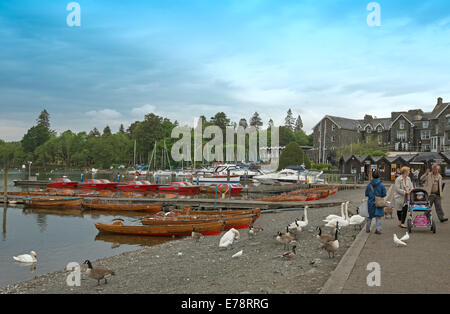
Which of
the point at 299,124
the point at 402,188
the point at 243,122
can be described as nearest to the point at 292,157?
the point at 402,188

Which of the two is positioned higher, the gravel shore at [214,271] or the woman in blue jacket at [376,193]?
the woman in blue jacket at [376,193]

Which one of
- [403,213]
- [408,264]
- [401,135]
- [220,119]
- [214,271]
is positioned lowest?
[214,271]

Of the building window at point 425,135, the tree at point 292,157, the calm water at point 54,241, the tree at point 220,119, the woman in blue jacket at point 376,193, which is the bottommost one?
the calm water at point 54,241

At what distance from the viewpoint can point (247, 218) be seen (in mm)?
22359

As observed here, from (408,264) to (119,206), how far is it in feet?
95.7

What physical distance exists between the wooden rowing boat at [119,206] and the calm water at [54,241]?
1.44m

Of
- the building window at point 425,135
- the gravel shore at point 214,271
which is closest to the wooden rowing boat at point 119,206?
the gravel shore at point 214,271

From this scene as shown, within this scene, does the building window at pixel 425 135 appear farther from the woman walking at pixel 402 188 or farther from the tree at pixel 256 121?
the tree at pixel 256 121

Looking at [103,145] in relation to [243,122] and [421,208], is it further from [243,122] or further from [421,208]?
[421,208]

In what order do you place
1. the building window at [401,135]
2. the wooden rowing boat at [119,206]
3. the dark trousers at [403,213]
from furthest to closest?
the building window at [401,135] < the wooden rowing boat at [119,206] < the dark trousers at [403,213]

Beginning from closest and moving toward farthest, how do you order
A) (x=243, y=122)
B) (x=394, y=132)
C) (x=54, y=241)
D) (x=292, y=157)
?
(x=54, y=241), (x=292, y=157), (x=394, y=132), (x=243, y=122)

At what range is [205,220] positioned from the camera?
2094 centimetres

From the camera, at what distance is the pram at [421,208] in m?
11.6
